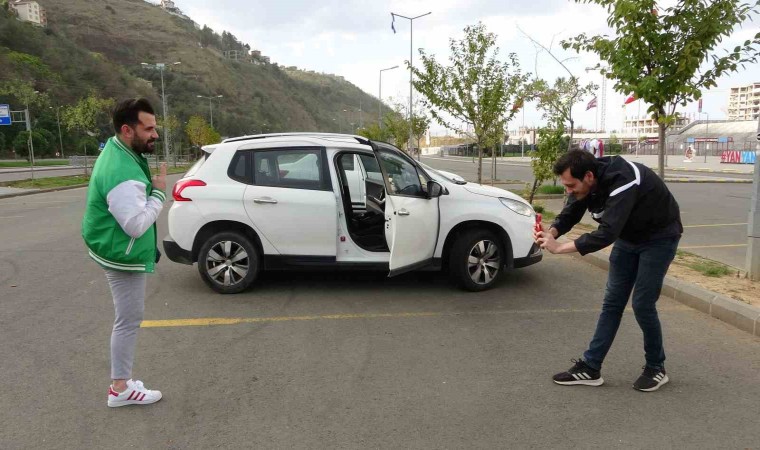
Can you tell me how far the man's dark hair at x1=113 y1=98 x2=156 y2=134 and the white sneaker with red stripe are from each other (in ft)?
5.41

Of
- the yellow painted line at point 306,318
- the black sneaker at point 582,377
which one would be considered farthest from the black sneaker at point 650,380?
the yellow painted line at point 306,318

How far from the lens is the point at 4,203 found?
18047mm

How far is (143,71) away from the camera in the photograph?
321 feet

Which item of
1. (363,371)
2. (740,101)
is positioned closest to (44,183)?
(363,371)

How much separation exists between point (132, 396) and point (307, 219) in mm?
2857

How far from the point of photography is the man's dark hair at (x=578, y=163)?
350cm

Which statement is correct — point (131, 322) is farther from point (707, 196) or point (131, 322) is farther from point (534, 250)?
point (707, 196)

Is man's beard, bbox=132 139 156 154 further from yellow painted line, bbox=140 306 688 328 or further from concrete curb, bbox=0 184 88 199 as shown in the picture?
concrete curb, bbox=0 184 88 199

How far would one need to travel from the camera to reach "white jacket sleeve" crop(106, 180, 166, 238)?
3.20 metres

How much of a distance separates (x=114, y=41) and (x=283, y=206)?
386 ft

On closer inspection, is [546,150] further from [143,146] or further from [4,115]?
[4,115]

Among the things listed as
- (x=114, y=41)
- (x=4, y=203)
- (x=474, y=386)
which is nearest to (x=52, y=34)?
(x=114, y=41)

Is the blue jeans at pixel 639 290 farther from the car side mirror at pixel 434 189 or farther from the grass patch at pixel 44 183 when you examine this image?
the grass patch at pixel 44 183

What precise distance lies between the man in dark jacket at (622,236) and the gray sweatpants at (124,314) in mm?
2600
